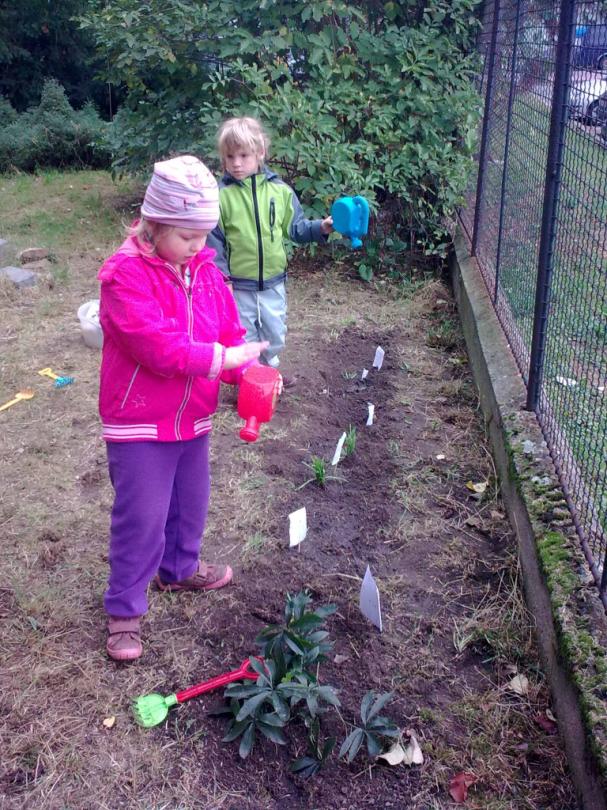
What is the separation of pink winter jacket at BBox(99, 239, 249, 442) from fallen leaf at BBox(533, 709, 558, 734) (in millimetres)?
1300

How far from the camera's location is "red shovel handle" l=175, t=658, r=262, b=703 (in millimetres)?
2361

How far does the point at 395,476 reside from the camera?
364 centimetres

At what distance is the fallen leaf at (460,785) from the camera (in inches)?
81.5

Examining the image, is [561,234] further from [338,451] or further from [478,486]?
[338,451]

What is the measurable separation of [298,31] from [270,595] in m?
4.70

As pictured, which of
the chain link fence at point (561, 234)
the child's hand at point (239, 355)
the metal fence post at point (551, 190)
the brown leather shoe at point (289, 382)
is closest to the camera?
the child's hand at point (239, 355)

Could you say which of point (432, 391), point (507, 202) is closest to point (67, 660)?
point (432, 391)

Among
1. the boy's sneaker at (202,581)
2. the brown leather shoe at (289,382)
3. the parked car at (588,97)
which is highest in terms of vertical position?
the parked car at (588,97)

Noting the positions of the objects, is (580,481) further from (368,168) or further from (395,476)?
(368,168)

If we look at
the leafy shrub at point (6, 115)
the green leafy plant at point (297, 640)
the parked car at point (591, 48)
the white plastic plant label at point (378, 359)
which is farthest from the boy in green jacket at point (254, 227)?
the leafy shrub at point (6, 115)

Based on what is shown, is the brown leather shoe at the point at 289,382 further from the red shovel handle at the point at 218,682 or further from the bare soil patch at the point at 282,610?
the red shovel handle at the point at 218,682

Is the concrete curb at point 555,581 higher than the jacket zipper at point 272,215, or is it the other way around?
the jacket zipper at point 272,215

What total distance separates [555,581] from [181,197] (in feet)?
5.17

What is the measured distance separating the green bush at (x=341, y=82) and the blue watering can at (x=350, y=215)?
2.23 m
